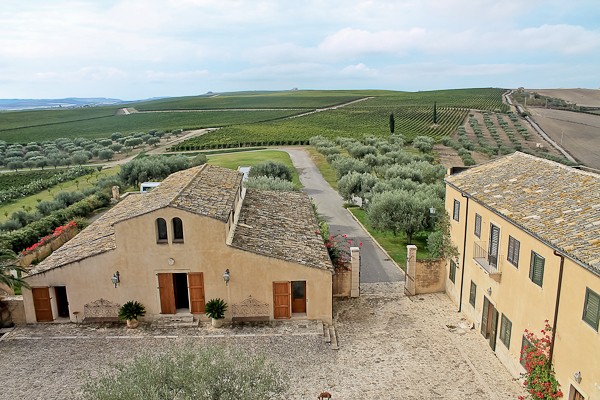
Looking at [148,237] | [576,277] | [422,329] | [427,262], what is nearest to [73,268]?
[148,237]

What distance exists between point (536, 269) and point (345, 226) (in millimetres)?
21545

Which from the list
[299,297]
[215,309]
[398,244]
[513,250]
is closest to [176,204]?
[215,309]

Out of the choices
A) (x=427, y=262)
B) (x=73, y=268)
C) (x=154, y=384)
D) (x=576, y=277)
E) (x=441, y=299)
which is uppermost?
(x=576, y=277)

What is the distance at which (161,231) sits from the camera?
61.4 feet

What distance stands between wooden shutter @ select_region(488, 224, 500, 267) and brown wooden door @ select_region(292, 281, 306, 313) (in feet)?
23.9

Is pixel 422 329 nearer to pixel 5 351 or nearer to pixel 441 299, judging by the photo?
pixel 441 299

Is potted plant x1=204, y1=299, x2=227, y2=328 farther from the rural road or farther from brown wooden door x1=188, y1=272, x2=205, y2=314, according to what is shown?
the rural road

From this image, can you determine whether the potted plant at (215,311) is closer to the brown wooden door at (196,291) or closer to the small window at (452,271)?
the brown wooden door at (196,291)

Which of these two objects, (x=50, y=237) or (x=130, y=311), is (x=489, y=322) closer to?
(x=130, y=311)

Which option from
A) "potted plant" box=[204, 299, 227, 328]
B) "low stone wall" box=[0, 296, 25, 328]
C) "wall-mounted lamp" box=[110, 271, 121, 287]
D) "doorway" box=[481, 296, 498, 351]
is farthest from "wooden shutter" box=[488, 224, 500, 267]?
"low stone wall" box=[0, 296, 25, 328]

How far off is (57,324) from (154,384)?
12499 mm

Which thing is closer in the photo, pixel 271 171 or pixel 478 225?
pixel 478 225

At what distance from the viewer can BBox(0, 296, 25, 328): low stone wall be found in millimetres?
19219

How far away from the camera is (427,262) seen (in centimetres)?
2245
